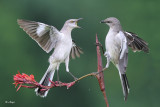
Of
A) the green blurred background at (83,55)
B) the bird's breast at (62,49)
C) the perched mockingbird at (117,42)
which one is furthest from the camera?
the green blurred background at (83,55)

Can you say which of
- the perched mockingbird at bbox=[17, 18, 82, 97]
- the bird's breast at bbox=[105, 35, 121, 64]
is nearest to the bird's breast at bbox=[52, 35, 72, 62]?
the perched mockingbird at bbox=[17, 18, 82, 97]

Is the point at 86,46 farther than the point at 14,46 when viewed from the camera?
No

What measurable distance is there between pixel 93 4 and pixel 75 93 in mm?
3091

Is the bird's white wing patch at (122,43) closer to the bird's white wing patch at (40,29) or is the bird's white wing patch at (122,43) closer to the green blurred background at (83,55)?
the bird's white wing patch at (40,29)

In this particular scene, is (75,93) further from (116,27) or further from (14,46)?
(116,27)

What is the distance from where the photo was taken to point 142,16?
44.0ft

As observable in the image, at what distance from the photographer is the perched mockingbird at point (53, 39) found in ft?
13.6

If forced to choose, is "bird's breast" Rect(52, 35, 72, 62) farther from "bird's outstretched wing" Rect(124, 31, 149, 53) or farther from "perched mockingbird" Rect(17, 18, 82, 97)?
"bird's outstretched wing" Rect(124, 31, 149, 53)

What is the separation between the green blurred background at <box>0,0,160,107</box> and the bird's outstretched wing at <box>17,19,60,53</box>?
6.32 m

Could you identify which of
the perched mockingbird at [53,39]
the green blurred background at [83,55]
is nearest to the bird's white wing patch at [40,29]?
the perched mockingbird at [53,39]

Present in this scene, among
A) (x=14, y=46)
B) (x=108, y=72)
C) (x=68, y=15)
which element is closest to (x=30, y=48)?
(x=14, y=46)

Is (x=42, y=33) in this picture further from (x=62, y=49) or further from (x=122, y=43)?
(x=122, y=43)

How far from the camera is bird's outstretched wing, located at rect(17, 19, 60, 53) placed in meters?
4.17

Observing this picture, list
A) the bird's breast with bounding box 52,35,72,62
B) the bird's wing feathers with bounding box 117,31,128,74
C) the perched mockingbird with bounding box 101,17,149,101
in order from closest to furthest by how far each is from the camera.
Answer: the bird's wing feathers with bounding box 117,31,128,74, the perched mockingbird with bounding box 101,17,149,101, the bird's breast with bounding box 52,35,72,62
